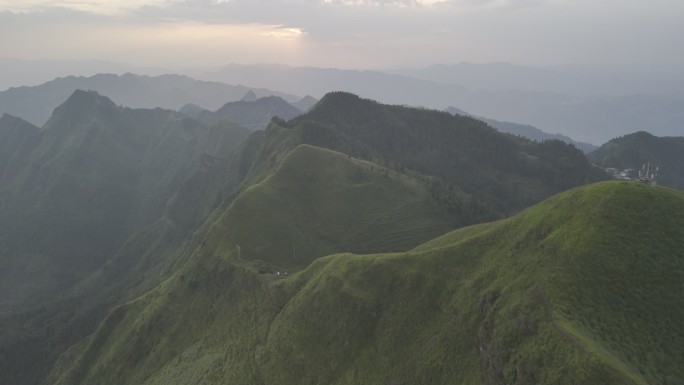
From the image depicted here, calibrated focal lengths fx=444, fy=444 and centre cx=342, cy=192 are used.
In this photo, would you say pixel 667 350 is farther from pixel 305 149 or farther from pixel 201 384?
pixel 305 149

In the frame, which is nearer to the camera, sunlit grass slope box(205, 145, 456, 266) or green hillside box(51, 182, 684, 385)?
green hillside box(51, 182, 684, 385)

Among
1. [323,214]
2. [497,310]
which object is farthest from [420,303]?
[323,214]

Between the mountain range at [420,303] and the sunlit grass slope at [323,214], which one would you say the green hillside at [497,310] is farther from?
the sunlit grass slope at [323,214]

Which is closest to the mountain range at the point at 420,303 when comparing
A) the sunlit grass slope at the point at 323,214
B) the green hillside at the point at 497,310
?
the green hillside at the point at 497,310

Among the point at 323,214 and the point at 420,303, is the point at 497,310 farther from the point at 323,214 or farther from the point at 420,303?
the point at 323,214

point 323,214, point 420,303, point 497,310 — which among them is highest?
point 497,310

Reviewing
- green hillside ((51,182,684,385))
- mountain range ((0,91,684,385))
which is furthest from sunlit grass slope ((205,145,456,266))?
green hillside ((51,182,684,385))

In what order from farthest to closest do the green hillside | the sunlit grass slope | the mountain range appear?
the sunlit grass slope → the mountain range → the green hillside

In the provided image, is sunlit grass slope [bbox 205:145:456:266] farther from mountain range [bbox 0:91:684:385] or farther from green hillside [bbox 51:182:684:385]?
green hillside [bbox 51:182:684:385]
